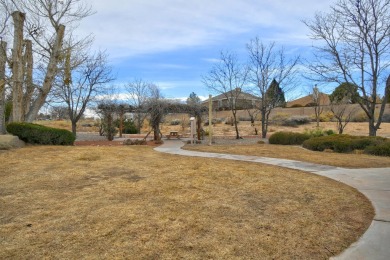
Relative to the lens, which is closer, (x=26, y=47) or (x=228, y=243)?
(x=228, y=243)

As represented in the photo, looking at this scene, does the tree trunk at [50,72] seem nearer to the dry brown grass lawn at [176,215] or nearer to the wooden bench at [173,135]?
the wooden bench at [173,135]

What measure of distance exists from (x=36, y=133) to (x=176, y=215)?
36.5 feet

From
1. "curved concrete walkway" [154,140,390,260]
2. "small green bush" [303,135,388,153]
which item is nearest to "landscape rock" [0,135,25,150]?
"curved concrete walkway" [154,140,390,260]

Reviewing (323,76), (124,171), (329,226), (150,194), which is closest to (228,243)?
(329,226)

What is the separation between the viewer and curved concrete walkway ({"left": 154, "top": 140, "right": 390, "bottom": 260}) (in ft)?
9.82

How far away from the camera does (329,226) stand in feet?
12.1

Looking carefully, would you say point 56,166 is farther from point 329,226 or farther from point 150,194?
point 329,226

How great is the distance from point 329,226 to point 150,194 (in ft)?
8.87

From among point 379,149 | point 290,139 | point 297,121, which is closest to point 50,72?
point 290,139

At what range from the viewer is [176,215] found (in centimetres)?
405

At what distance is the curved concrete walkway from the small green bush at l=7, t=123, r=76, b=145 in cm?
816

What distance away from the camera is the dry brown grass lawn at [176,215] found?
3080mm

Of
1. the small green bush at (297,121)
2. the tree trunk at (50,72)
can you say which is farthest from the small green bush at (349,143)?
the small green bush at (297,121)

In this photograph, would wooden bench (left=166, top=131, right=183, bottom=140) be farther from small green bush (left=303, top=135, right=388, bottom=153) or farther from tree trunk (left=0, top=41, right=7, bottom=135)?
small green bush (left=303, top=135, right=388, bottom=153)
